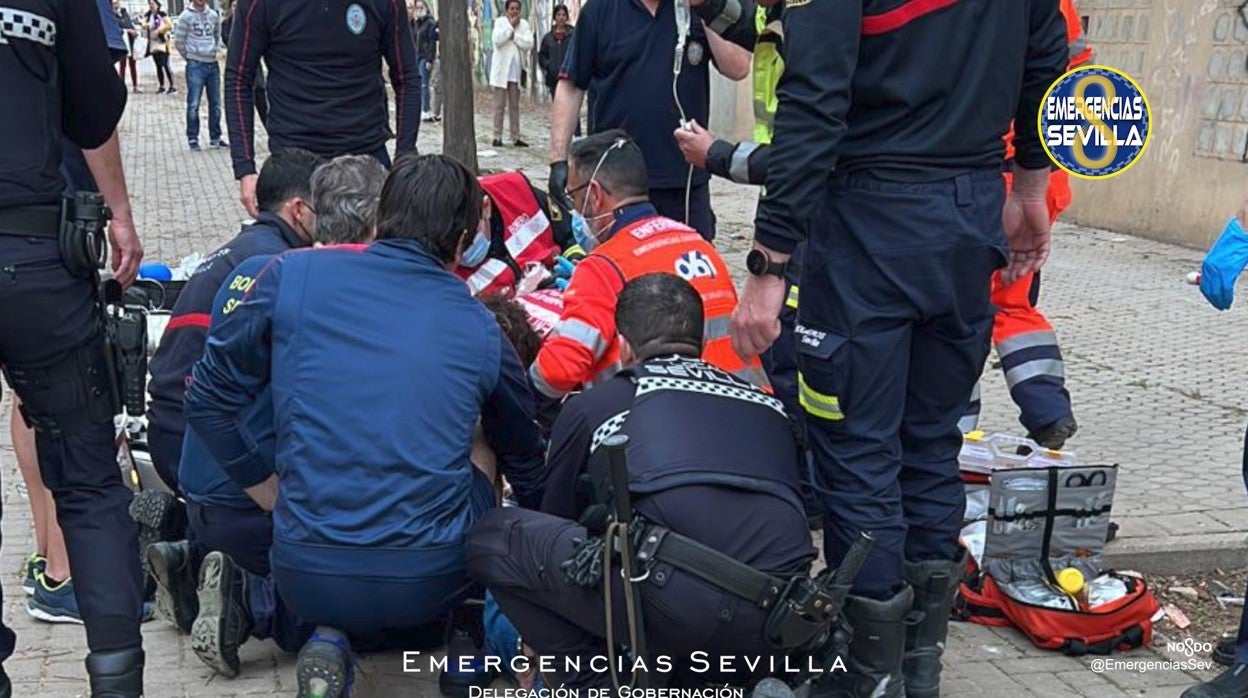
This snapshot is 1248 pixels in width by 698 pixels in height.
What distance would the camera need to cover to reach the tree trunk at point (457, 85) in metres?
11.0

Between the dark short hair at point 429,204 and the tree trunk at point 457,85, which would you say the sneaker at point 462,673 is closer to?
the dark short hair at point 429,204

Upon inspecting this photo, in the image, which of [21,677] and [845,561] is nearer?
[845,561]

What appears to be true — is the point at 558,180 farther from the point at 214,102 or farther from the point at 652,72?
the point at 214,102

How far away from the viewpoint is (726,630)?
301 cm

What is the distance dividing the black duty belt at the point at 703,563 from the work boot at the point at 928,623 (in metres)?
0.65

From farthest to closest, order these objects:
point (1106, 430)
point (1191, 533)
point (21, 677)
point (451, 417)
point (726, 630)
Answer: point (1106, 430)
point (1191, 533)
point (21, 677)
point (451, 417)
point (726, 630)

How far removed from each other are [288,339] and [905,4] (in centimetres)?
168

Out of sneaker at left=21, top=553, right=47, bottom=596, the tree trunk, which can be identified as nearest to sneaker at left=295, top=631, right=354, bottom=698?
sneaker at left=21, top=553, right=47, bottom=596

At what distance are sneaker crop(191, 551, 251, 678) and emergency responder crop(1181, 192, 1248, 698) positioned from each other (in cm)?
257

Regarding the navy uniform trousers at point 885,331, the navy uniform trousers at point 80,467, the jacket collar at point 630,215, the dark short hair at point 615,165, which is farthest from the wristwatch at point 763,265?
the navy uniform trousers at point 80,467

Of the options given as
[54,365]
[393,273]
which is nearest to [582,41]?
[393,273]

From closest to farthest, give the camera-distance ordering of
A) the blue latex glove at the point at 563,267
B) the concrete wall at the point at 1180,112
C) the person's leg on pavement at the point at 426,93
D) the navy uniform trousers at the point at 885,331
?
1. the navy uniform trousers at the point at 885,331
2. the blue latex glove at the point at 563,267
3. the concrete wall at the point at 1180,112
4. the person's leg on pavement at the point at 426,93

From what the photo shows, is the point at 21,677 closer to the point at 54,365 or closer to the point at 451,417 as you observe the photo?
the point at 54,365

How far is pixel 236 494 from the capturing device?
360 cm
